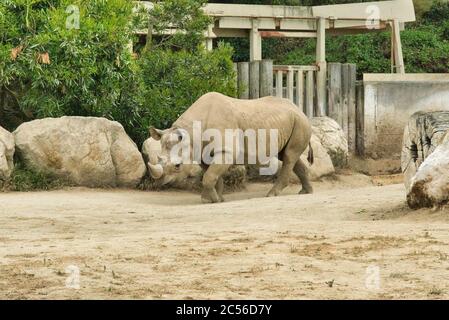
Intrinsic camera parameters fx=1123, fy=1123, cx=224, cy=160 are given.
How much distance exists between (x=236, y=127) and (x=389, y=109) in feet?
19.7

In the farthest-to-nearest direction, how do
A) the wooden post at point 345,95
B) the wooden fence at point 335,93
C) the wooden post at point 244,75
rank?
the wooden post at point 345,95, the wooden fence at point 335,93, the wooden post at point 244,75

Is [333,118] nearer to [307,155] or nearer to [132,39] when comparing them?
[307,155]

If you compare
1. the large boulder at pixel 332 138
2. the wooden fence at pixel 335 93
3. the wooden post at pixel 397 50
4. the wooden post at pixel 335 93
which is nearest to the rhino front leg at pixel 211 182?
the large boulder at pixel 332 138

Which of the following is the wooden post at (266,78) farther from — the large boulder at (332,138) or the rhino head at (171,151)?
the rhino head at (171,151)

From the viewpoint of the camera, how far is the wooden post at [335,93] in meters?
19.8

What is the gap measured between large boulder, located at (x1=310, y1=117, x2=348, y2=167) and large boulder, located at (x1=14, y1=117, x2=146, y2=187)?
12.4 ft

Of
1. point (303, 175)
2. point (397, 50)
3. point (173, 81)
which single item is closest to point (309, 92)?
point (397, 50)

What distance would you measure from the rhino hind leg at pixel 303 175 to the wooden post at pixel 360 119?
4.15 metres

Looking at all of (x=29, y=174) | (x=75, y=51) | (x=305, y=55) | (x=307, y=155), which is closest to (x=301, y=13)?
(x=305, y=55)

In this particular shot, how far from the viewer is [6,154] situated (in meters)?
14.5

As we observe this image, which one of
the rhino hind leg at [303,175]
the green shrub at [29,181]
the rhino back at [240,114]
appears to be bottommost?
the rhino hind leg at [303,175]

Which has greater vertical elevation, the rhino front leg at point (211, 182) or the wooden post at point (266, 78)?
the wooden post at point (266, 78)

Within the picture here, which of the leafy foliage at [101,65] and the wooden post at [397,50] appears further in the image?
the wooden post at [397,50]

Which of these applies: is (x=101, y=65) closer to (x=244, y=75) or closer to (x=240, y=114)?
(x=240, y=114)
